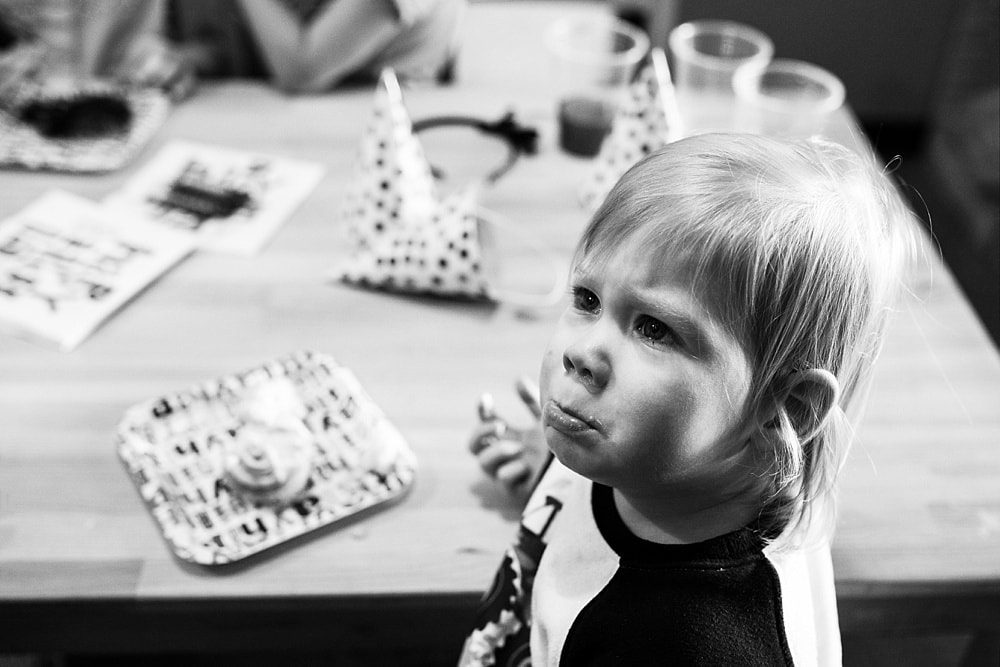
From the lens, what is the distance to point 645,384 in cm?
59

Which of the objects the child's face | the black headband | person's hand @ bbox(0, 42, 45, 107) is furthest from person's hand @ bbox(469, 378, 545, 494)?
person's hand @ bbox(0, 42, 45, 107)

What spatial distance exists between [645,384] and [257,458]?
43 cm

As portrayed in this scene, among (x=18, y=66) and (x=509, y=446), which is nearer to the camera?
(x=509, y=446)

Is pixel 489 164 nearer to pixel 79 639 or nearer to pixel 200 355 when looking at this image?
pixel 200 355

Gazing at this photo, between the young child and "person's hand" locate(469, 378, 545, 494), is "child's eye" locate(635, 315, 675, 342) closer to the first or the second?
the young child

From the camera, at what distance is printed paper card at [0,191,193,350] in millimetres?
1108

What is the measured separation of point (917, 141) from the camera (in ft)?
9.19

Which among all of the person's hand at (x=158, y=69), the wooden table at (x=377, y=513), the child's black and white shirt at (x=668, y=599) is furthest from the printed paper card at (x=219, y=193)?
the child's black and white shirt at (x=668, y=599)

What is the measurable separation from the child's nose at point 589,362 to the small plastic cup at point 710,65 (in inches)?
37.5

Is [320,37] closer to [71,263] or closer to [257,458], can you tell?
[71,263]

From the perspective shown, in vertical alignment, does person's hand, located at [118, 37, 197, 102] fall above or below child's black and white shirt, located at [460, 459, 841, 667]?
below

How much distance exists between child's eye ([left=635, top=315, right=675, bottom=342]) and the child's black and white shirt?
5.9 inches

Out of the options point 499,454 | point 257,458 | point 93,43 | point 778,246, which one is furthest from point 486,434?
point 93,43

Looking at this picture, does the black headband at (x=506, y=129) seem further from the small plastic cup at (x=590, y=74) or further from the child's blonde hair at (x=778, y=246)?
the child's blonde hair at (x=778, y=246)
